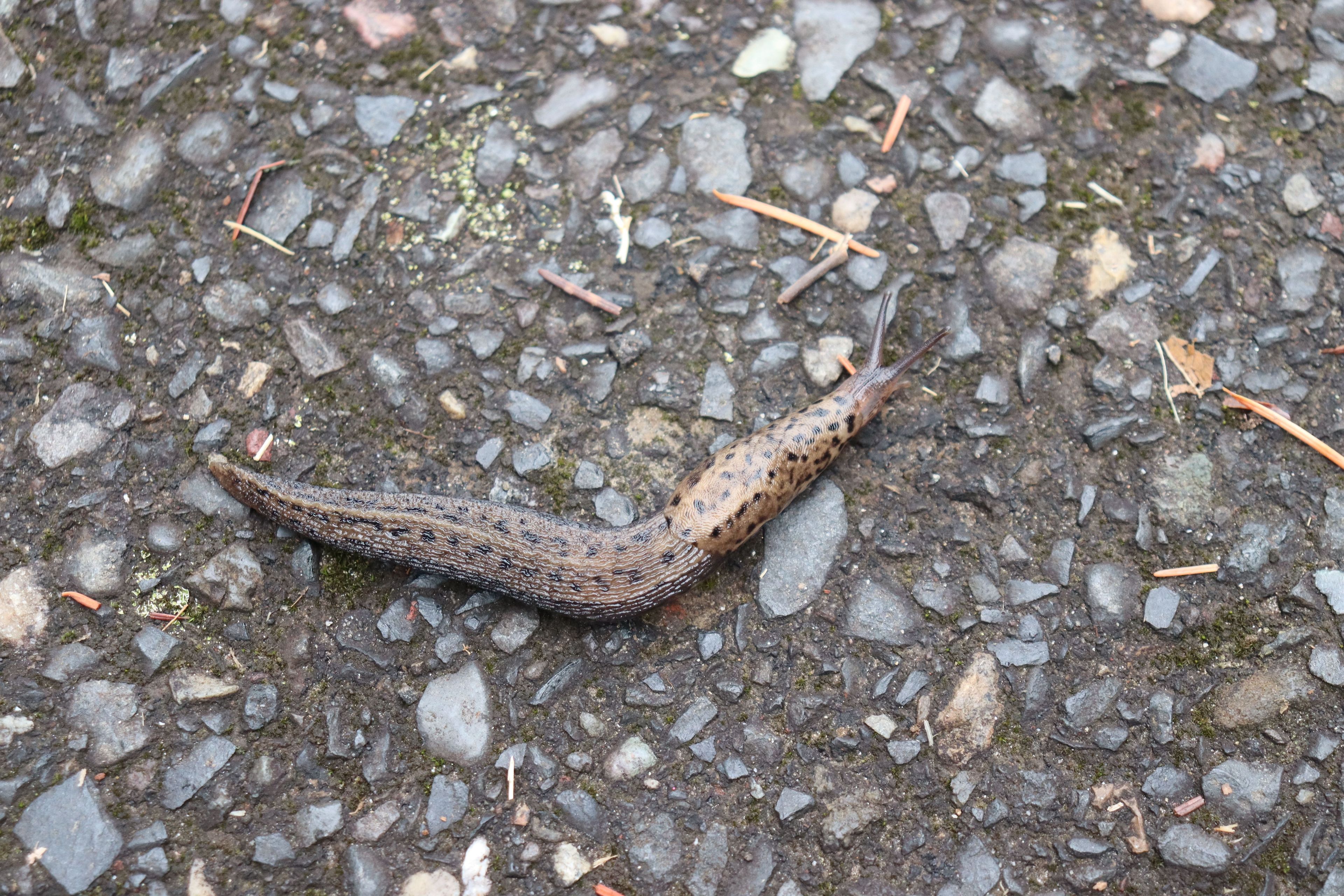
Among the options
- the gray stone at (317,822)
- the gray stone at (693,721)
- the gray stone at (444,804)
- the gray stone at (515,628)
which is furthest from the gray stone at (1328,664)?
the gray stone at (317,822)

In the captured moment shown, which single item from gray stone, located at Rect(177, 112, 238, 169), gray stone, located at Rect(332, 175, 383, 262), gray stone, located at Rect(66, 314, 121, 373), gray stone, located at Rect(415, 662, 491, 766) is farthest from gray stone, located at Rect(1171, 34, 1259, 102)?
gray stone, located at Rect(66, 314, 121, 373)

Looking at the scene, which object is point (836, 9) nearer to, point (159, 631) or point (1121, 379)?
point (1121, 379)

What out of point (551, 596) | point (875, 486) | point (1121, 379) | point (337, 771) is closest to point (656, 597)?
point (551, 596)

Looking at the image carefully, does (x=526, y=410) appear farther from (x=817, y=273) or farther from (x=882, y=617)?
(x=882, y=617)

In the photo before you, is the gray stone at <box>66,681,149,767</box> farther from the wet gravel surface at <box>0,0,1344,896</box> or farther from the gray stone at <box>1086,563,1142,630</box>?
the gray stone at <box>1086,563,1142,630</box>

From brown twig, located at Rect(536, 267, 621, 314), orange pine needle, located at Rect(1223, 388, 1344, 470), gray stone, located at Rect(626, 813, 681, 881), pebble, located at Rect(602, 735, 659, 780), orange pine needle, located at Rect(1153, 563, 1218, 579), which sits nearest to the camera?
gray stone, located at Rect(626, 813, 681, 881)

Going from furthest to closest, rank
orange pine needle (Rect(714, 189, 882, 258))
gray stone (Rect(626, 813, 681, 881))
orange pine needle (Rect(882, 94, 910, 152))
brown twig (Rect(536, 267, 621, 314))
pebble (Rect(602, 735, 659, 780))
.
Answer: orange pine needle (Rect(882, 94, 910, 152)), orange pine needle (Rect(714, 189, 882, 258)), brown twig (Rect(536, 267, 621, 314)), pebble (Rect(602, 735, 659, 780)), gray stone (Rect(626, 813, 681, 881))
